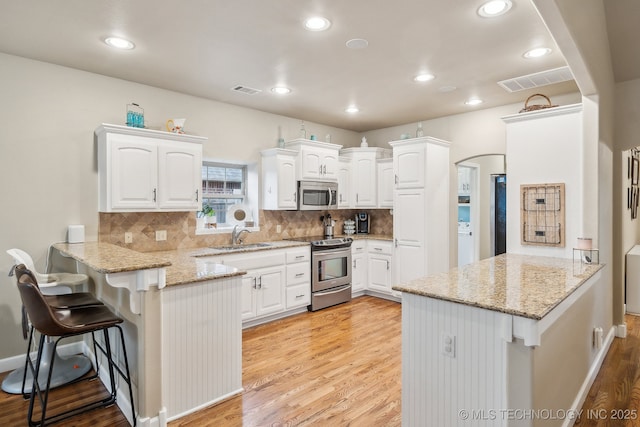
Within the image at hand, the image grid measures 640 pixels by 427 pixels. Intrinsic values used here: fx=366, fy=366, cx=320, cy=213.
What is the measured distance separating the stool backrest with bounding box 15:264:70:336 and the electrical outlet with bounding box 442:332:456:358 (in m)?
2.04

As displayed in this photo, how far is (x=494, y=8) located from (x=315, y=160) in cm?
302

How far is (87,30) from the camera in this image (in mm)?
2600

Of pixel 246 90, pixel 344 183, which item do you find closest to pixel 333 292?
pixel 344 183

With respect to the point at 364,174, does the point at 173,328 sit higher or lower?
lower

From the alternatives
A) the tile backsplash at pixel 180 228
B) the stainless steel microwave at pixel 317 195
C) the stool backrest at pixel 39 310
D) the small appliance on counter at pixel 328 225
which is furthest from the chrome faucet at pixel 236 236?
the stool backrest at pixel 39 310

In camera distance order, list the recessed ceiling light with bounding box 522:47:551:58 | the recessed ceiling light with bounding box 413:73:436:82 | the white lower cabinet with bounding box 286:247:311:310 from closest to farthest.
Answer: the recessed ceiling light with bounding box 522:47:551:58 < the recessed ceiling light with bounding box 413:73:436:82 < the white lower cabinet with bounding box 286:247:311:310

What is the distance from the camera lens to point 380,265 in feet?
17.3

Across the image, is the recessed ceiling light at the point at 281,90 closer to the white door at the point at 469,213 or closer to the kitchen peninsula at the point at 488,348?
the kitchen peninsula at the point at 488,348

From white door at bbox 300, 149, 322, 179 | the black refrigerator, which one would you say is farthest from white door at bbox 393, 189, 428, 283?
the black refrigerator

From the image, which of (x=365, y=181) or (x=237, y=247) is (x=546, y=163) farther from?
(x=237, y=247)

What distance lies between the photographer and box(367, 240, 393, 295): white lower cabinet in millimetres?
5160

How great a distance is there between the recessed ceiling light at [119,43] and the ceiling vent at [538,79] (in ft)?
11.1

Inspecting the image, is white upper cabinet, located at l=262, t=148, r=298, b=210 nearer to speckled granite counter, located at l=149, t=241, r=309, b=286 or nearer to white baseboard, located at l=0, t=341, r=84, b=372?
speckled granite counter, located at l=149, t=241, r=309, b=286

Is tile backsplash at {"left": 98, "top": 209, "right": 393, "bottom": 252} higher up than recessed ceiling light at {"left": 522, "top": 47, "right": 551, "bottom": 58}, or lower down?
lower down
